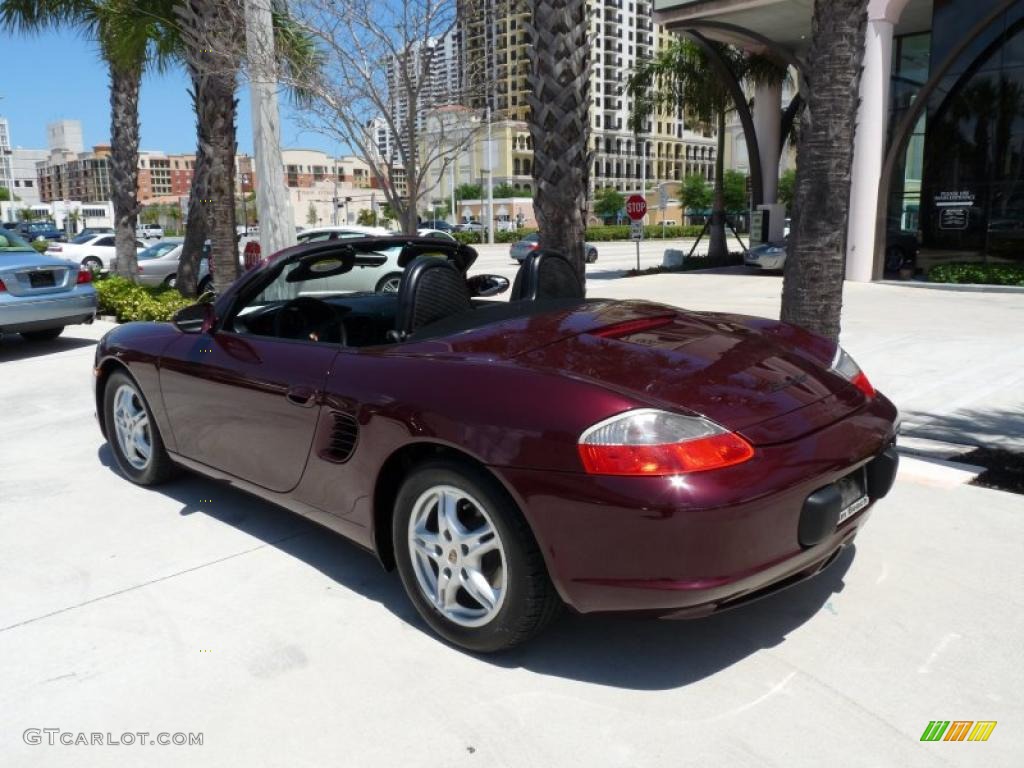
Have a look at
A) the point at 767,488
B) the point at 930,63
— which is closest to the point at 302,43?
the point at 767,488

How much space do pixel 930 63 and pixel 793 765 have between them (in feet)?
63.9

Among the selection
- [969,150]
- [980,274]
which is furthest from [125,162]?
[969,150]

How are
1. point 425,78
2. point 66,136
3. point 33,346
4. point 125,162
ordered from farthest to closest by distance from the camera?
point 66,136, point 125,162, point 33,346, point 425,78

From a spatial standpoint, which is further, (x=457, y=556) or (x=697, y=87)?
(x=697, y=87)

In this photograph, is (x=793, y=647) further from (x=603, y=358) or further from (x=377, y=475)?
(x=377, y=475)

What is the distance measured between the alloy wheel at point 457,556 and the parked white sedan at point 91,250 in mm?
22073

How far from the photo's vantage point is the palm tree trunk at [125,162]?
14.4m

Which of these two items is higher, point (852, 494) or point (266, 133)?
point (266, 133)

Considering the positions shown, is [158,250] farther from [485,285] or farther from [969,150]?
[969,150]

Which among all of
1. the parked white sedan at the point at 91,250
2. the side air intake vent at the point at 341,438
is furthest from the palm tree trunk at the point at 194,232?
the side air intake vent at the point at 341,438

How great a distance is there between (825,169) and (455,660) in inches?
159

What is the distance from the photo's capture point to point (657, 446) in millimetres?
2381

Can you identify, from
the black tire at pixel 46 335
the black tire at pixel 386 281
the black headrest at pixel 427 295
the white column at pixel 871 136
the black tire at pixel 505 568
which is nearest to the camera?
the black tire at pixel 505 568
